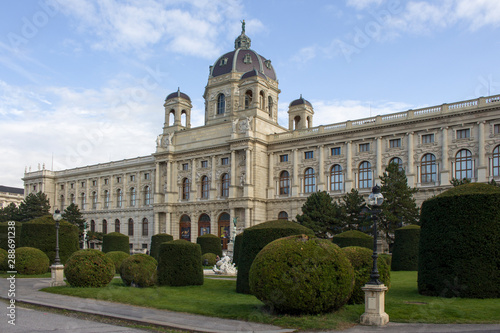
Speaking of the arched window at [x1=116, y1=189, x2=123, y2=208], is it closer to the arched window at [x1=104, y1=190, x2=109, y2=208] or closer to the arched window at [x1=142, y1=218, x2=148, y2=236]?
the arched window at [x1=104, y1=190, x2=109, y2=208]

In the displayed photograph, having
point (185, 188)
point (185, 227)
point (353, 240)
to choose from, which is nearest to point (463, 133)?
point (353, 240)

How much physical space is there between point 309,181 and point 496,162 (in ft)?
66.4

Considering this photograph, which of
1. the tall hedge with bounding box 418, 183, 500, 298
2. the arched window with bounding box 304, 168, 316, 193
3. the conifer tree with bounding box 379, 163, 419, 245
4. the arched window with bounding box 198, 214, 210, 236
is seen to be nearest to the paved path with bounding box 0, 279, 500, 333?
the tall hedge with bounding box 418, 183, 500, 298

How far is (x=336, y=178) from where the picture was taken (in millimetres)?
55094

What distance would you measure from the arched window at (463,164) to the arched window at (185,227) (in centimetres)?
3530

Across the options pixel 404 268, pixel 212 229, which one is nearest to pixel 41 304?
pixel 404 268

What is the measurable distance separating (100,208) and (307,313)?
74.7 metres

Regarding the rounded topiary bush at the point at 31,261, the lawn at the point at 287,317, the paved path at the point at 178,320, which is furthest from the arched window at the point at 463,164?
the rounded topiary bush at the point at 31,261

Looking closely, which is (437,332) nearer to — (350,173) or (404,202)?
(404,202)

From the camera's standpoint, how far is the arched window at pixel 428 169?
48312 millimetres

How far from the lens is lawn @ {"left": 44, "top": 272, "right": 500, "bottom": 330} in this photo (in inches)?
530

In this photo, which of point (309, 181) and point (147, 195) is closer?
point (309, 181)

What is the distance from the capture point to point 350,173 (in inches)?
2104

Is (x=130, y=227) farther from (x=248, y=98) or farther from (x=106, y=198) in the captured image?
(x=248, y=98)
